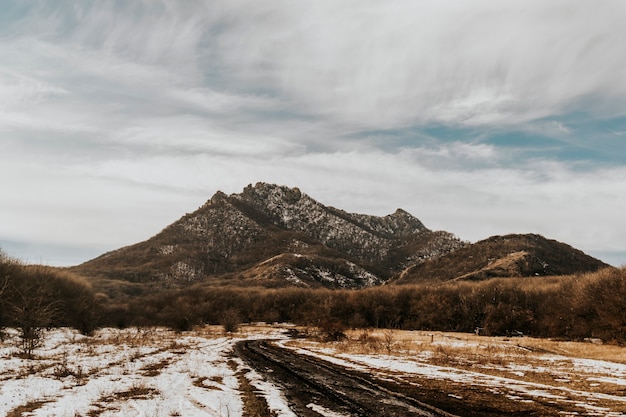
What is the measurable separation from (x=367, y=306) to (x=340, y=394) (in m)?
117

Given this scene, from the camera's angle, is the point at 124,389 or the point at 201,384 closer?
the point at 124,389

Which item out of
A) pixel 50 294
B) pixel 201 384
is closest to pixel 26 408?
pixel 201 384

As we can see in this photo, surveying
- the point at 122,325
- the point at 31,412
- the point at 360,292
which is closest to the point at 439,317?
the point at 360,292

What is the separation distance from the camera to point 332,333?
61156mm

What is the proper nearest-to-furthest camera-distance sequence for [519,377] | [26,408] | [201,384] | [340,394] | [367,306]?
[26,408] → [340,394] → [201,384] → [519,377] → [367,306]

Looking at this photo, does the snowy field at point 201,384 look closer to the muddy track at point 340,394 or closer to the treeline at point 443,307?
the muddy track at point 340,394

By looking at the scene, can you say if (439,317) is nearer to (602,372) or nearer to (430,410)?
(602,372)

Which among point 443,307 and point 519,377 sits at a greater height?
point 443,307

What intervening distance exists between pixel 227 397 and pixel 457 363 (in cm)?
2080

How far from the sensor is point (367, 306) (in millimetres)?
131500

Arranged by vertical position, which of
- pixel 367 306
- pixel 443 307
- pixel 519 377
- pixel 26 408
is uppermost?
pixel 443 307

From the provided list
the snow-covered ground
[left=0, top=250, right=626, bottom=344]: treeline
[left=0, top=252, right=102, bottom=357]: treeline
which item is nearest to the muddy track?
the snow-covered ground

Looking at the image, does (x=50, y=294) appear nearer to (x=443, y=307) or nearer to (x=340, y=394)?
(x=340, y=394)

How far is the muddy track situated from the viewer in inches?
Answer: 573
